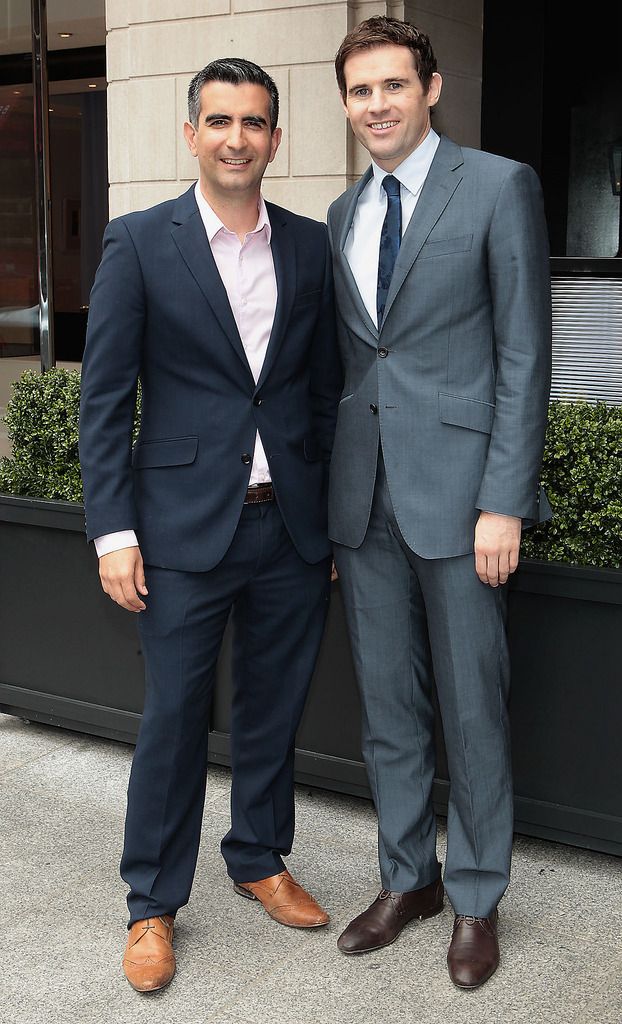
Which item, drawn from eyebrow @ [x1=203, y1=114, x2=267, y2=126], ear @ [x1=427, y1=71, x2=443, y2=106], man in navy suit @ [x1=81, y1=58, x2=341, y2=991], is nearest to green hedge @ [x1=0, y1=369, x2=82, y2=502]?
man in navy suit @ [x1=81, y1=58, x2=341, y2=991]

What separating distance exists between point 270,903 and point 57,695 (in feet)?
5.62

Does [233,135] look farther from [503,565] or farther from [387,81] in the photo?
[503,565]

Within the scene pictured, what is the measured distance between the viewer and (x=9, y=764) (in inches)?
183

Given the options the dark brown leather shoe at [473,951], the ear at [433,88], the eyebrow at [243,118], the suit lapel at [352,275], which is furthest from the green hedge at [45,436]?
the dark brown leather shoe at [473,951]

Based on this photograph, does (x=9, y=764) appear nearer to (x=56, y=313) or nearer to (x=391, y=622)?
(x=391, y=622)

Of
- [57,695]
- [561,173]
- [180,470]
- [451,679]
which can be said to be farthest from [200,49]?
[451,679]

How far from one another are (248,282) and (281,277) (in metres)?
0.09

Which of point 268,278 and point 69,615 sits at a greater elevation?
point 268,278

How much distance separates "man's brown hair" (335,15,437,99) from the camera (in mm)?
2908

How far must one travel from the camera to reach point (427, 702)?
Result: 3.35 meters

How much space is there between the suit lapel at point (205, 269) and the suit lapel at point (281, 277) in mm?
86

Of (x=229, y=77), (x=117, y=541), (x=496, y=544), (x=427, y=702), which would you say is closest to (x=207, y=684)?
(x=117, y=541)

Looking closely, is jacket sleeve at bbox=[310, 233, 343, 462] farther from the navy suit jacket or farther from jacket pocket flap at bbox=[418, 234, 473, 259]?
jacket pocket flap at bbox=[418, 234, 473, 259]

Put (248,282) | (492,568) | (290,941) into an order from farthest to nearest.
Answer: (290,941) → (248,282) → (492,568)
